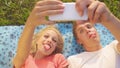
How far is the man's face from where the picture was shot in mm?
2041

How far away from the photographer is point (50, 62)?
2061 millimetres

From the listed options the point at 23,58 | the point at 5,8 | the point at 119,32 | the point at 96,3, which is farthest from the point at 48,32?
the point at 5,8

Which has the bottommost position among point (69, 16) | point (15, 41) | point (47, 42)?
point (15, 41)

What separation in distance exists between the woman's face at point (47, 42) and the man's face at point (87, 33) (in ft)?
0.42

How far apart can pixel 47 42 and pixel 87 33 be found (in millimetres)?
219

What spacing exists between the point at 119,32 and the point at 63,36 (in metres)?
0.75

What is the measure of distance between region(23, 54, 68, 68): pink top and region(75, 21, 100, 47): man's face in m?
0.15

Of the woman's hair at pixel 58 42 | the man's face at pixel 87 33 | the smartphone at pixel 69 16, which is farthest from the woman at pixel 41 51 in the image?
the smartphone at pixel 69 16

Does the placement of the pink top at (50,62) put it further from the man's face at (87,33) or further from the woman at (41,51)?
the man's face at (87,33)

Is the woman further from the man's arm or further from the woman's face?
the man's arm

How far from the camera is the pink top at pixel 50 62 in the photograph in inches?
80.0

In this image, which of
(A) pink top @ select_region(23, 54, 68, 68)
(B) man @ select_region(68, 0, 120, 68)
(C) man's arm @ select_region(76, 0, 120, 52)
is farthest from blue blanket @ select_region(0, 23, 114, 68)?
(C) man's arm @ select_region(76, 0, 120, 52)

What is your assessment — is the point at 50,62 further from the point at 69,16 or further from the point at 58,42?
the point at 69,16

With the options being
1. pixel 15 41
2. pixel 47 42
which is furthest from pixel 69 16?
pixel 15 41
